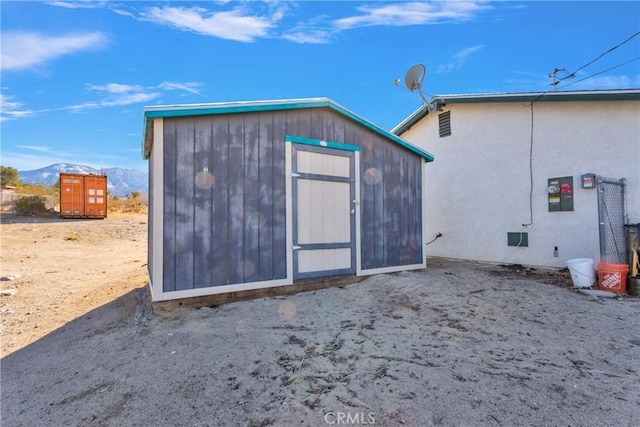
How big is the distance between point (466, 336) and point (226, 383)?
86.4 inches

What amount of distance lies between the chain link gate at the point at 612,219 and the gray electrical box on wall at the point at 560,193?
61 cm

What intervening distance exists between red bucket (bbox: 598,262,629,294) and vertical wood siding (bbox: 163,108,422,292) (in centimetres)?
345

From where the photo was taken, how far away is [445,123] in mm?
7891

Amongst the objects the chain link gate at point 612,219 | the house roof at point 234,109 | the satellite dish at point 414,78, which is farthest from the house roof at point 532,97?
the house roof at point 234,109

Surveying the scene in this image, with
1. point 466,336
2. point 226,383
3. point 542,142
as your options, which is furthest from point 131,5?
point 542,142

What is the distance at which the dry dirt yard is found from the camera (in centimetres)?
186

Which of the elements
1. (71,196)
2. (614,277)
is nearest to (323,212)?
(614,277)

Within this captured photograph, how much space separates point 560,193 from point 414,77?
152 inches

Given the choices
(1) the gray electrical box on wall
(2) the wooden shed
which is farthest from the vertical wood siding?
(1) the gray electrical box on wall

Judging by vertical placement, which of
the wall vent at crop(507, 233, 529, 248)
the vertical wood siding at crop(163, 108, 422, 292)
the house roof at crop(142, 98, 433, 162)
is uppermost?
the house roof at crop(142, 98, 433, 162)

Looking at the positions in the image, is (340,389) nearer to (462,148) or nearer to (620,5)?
(462,148)

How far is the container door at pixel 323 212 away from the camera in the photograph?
4422 millimetres

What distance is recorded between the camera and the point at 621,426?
1.66 metres

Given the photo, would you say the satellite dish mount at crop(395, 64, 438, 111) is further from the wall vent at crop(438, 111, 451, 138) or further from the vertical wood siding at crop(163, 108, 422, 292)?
the vertical wood siding at crop(163, 108, 422, 292)
